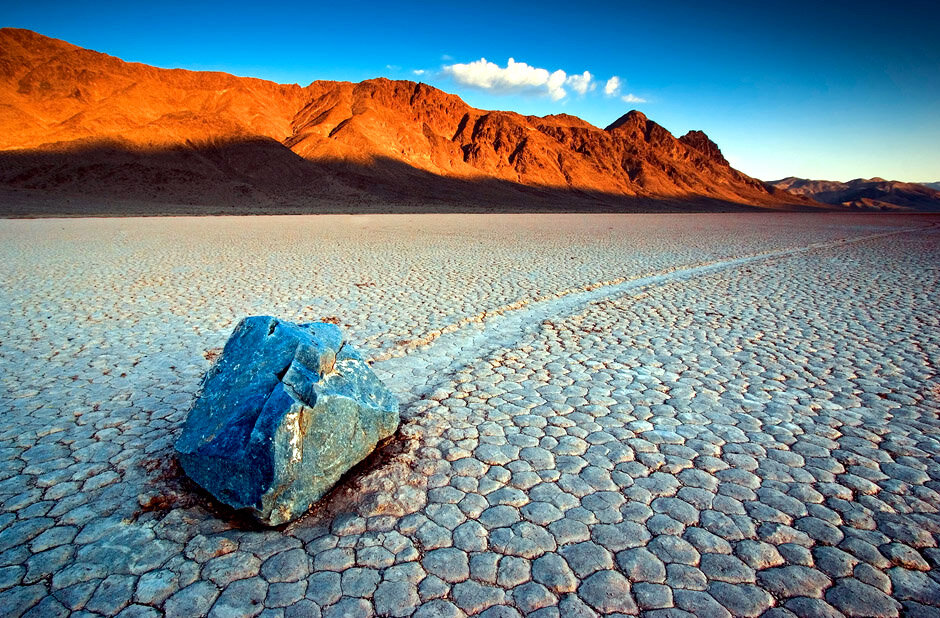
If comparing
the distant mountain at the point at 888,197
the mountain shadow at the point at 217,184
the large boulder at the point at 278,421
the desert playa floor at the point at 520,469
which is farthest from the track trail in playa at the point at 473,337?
the distant mountain at the point at 888,197

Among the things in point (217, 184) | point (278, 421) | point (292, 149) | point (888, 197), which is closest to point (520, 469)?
point (278, 421)

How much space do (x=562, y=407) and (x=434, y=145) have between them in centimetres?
9121

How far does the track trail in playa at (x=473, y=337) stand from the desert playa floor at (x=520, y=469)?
0.05m

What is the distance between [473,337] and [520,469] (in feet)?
10.5

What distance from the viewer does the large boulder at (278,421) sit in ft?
9.02

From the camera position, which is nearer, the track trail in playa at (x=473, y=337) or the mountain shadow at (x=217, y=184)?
the track trail in playa at (x=473, y=337)

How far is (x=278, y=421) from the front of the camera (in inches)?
110

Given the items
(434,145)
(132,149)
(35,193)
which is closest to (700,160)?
(434,145)

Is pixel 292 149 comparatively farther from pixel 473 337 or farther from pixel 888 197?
pixel 888 197

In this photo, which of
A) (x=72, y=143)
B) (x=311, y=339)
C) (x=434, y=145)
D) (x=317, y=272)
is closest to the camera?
(x=311, y=339)

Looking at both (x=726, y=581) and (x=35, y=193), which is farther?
(x=35, y=193)

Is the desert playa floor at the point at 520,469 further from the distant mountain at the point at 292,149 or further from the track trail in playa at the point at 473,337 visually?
the distant mountain at the point at 292,149

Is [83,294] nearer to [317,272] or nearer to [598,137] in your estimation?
[317,272]

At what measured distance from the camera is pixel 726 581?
8.04 feet
